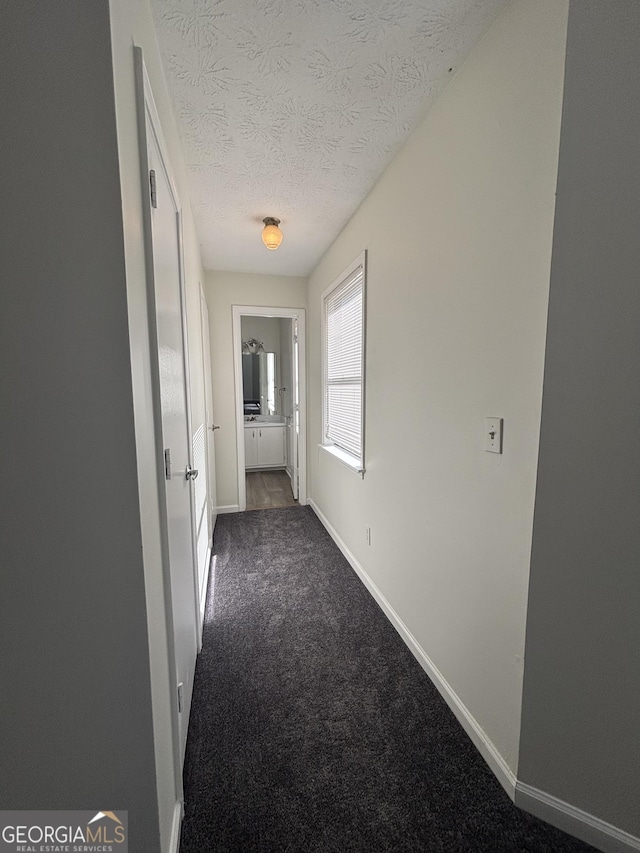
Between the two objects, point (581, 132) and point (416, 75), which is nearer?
point (581, 132)

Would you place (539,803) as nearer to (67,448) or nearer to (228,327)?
(67,448)

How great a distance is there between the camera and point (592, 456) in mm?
894

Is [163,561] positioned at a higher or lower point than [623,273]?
lower

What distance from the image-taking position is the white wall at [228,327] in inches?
135

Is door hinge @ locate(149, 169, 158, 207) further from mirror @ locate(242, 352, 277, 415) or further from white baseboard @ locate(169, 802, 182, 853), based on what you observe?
mirror @ locate(242, 352, 277, 415)

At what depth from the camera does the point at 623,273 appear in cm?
82

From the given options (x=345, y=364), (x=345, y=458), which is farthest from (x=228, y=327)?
(x=345, y=458)

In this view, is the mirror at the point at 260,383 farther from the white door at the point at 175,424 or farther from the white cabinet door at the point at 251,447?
the white door at the point at 175,424

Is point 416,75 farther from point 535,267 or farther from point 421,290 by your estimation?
point 535,267

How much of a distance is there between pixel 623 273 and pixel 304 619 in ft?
6.71

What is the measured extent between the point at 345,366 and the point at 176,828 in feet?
7.94

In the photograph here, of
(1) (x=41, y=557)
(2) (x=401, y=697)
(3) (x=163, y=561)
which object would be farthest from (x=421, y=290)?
(2) (x=401, y=697)

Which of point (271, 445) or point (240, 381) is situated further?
point (271, 445)

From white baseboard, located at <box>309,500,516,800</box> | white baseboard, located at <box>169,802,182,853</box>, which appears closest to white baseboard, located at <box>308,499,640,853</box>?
white baseboard, located at <box>309,500,516,800</box>
